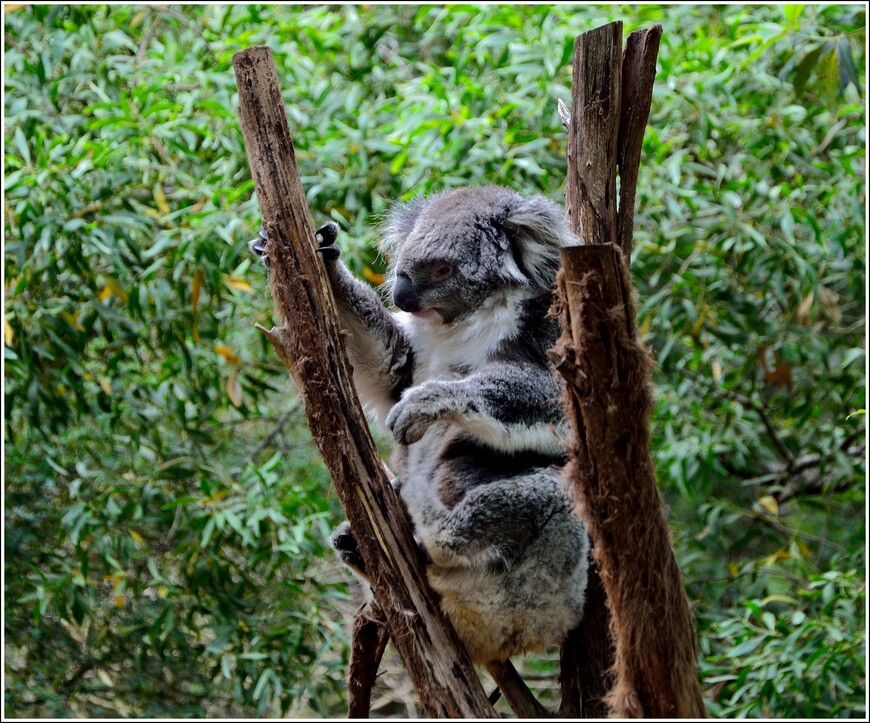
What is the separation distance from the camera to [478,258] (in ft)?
8.21

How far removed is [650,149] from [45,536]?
3041mm

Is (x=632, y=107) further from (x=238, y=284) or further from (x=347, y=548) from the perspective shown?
(x=238, y=284)

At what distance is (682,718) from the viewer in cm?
177

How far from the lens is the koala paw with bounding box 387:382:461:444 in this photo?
2141mm

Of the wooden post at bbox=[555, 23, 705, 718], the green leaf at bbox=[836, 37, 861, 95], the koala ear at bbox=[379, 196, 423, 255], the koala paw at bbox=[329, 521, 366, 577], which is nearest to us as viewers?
the wooden post at bbox=[555, 23, 705, 718]

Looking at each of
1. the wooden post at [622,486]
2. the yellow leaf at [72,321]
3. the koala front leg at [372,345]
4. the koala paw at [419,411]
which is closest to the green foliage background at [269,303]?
the yellow leaf at [72,321]

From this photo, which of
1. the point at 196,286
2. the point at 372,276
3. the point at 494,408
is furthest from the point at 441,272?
the point at 196,286

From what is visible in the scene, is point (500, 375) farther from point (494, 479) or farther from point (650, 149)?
point (650, 149)

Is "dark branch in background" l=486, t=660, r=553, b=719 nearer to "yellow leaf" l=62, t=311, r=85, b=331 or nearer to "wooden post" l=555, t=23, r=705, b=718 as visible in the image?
"wooden post" l=555, t=23, r=705, b=718

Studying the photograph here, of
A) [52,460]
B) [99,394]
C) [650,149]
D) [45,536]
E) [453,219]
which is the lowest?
[45,536]

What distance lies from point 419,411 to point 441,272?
1.66ft

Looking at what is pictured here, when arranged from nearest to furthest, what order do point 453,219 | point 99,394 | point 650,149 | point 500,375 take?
point 500,375, point 453,219, point 650,149, point 99,394

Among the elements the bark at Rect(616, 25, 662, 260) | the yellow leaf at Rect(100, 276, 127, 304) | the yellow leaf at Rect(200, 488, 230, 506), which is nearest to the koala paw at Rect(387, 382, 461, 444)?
the bark at Rect(616, 25, 662, 260)

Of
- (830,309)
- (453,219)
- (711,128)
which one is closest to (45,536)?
(453,219)
